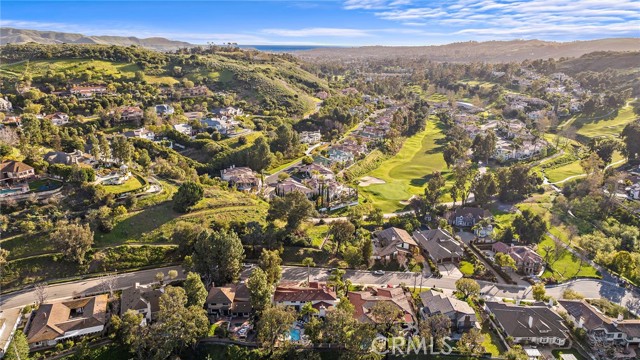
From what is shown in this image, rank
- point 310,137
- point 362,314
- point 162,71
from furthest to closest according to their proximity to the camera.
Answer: point 162,71 → point 310,137 → point 362,314

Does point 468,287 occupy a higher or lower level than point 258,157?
lower

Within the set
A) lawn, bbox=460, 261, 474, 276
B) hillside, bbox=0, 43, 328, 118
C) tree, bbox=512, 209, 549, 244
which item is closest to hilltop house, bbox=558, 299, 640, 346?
lawn, bbox=460, 261, 474, 276

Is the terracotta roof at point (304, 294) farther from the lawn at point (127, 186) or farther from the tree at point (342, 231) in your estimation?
the lawn at point (127, 186)

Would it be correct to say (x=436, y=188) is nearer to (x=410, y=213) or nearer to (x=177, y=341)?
(x=410, y=213)

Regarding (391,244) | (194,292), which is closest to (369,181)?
(391,244)

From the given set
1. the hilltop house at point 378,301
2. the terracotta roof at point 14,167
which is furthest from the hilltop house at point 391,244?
the terracotta roof at point 14,167

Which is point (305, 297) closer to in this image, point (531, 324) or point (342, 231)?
point (342, 231)

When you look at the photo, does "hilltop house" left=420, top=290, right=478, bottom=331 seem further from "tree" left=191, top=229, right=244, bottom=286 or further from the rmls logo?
"tree" left=191, top=229, right=244, bottom=286
